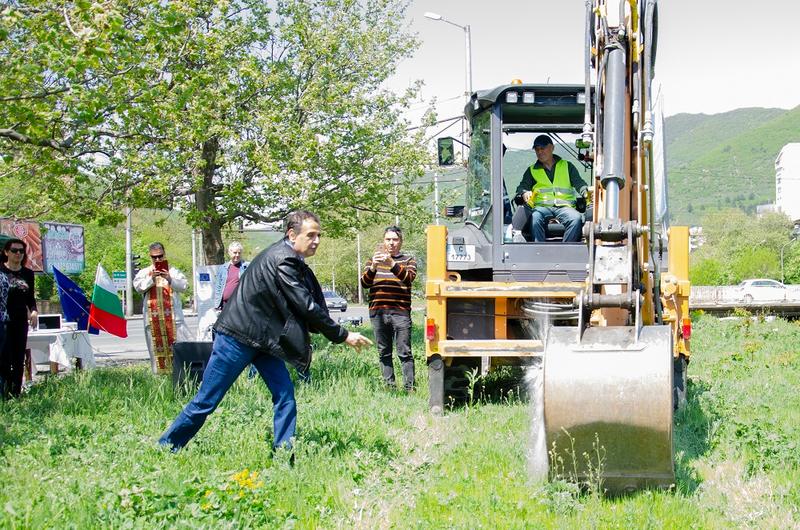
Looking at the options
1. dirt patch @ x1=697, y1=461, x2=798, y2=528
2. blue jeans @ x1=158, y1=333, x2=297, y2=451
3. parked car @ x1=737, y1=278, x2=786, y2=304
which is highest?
blue jeans @ x1=158, y1=333, x2=297, y2=451

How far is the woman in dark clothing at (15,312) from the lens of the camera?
8.93 meters

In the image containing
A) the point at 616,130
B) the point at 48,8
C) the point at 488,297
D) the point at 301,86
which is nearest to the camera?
the point at 616,130

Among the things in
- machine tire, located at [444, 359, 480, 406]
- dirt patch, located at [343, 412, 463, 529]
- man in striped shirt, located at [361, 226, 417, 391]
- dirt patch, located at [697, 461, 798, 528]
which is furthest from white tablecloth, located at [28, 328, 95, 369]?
dirt patch, located at [697, 461, 798, 528]

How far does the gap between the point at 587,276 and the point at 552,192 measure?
6.90 ft

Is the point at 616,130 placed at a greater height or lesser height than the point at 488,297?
greater

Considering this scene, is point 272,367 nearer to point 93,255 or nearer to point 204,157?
point 204,157

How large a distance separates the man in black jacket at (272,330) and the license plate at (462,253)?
8.42 ft

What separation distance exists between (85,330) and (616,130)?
361 inches

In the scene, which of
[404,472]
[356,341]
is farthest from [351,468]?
[356,341]

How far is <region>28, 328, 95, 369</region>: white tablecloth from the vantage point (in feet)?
38.9

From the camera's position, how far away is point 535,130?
28.1 ft

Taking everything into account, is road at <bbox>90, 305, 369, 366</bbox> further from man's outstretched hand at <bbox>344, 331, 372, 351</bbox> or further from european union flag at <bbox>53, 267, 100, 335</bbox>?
man's outstretched hand at <bbox>344, 331, 372, 351</bbox>

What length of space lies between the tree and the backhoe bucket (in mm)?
6470

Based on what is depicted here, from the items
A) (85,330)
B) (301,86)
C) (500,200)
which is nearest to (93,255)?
(301,86)
